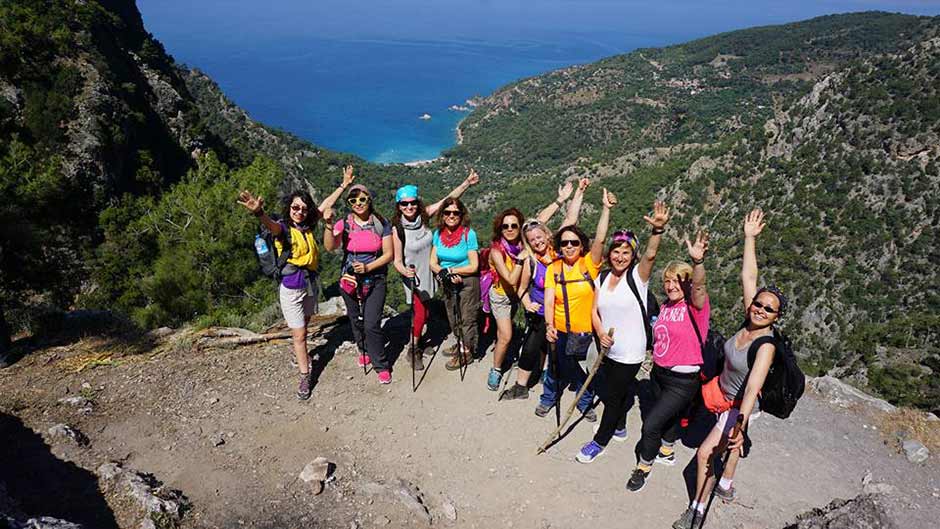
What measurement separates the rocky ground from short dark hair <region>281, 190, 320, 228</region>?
2067mm

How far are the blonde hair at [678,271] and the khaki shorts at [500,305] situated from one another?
5.88ft

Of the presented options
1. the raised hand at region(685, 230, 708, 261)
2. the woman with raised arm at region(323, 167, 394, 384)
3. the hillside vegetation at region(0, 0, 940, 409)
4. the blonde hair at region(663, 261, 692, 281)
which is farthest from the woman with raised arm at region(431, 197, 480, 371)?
the hillside vegetation at region(0, 0, 940, 409)

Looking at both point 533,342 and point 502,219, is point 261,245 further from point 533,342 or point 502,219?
point 533,342

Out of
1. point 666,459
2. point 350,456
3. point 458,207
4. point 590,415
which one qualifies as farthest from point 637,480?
point 458,207

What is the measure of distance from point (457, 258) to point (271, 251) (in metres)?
1.91

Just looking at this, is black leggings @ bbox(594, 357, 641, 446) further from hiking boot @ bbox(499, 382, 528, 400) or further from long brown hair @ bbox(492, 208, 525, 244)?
long brown hair @ bbox(492, 208, 525, 244)

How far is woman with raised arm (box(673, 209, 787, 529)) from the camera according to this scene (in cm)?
354

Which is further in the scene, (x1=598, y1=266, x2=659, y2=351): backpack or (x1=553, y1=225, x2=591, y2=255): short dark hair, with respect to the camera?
(x1=553, y1=225, x2=591, y2=255): short dark hair

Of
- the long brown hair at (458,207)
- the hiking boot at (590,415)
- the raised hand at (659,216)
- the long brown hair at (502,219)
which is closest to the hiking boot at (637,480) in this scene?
the hiking boot at (590,415)

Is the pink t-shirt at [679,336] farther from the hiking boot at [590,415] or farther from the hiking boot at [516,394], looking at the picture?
the hiking boot at [516,394]

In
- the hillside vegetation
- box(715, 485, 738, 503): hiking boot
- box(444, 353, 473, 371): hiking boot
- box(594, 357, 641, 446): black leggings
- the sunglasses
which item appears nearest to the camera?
the sunglasses

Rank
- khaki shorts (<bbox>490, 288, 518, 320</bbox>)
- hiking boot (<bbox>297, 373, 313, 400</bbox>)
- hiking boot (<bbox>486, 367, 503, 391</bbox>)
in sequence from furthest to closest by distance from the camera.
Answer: hiking boot (<bbox>486, 367, 503, 391</bbox>) < hiking boot (<bbox>297, 373, 313, 400</bbox>) < khaki shorts (<bbox>490, 288, 518, 320</bbox>)

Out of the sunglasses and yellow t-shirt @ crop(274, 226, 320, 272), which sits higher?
the sunglasses

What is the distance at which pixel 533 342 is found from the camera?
17.4ft
